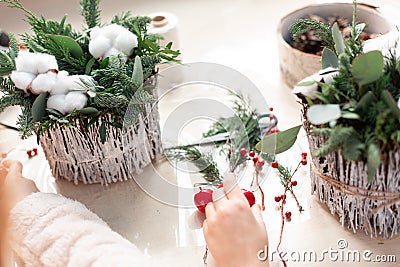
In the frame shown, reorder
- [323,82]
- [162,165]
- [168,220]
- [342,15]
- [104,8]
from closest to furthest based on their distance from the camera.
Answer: [323,82]
[168,220]
[162,165]
[342,15]
[104,8]

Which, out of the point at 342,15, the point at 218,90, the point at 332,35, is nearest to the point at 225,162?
the point at 218,90

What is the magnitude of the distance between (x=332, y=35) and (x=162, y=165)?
1.32 feet

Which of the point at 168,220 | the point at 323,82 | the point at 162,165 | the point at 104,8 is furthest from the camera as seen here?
the point at 104,8

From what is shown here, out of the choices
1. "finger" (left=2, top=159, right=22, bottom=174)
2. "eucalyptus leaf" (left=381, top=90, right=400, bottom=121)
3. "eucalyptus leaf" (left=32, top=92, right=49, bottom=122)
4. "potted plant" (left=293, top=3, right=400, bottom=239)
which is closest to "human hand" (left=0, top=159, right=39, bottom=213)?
"finger" (left=2, top=159, right=22, bottom=174)

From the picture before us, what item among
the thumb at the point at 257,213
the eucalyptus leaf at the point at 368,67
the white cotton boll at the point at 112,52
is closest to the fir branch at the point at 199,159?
the thumb at the point at 257,213

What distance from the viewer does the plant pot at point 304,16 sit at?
47.8 inches

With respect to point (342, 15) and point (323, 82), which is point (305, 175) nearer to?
point (323, 82)

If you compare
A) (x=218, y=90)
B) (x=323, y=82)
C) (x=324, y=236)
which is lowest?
(x=324, y=236)

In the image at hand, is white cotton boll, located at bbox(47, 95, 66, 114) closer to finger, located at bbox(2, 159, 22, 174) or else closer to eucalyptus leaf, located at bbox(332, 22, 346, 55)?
finger, located at bbox(2, 159, 22, 174)

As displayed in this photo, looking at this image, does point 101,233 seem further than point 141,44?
No

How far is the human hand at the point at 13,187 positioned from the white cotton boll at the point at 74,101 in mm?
153

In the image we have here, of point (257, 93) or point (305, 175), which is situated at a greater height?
point (257, 93)

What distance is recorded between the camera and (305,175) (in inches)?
39.8

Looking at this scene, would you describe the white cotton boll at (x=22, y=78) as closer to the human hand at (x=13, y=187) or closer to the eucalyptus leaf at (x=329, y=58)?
the human hand at (x=13, y=187)
